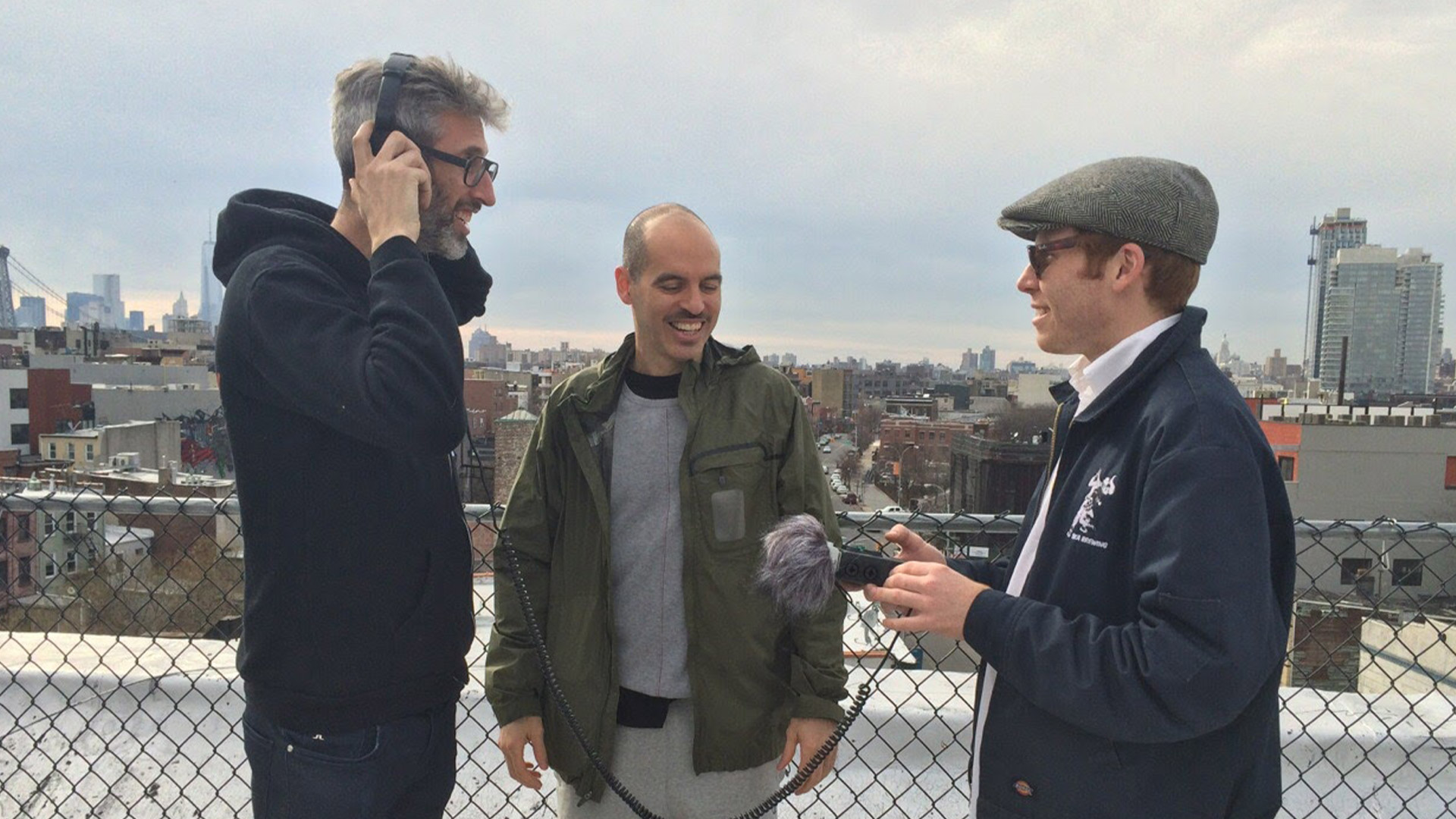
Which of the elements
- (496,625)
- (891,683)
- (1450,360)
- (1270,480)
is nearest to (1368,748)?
(891,683)

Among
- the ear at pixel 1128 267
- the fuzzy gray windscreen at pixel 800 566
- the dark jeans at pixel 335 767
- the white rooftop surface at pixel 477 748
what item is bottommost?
the white rooftop surface at pixel 477 748

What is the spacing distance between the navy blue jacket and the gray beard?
60.7 inches

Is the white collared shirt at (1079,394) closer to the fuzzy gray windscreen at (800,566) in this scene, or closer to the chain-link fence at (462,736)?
the fuzzy gray windscreen at (800,566)

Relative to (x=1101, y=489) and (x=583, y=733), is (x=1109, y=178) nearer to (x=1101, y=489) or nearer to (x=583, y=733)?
(x=1101, y=489)

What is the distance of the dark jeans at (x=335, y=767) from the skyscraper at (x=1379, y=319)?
4095 inches

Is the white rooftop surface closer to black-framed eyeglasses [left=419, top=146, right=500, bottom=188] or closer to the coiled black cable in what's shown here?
the coiled black cable

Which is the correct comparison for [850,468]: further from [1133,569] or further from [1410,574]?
[1133,569]

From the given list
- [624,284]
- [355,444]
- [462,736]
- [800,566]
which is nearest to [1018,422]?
[462,736]

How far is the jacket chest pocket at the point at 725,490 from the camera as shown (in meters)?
2.29

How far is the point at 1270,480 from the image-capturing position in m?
1.55

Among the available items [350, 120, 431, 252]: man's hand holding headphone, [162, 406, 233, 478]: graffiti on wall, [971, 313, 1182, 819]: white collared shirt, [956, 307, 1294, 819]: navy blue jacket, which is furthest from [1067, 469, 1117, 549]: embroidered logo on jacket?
[162, 406, 233, 478]: graffiti on wall

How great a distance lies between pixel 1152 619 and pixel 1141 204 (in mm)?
754

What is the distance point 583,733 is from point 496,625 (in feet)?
1.29

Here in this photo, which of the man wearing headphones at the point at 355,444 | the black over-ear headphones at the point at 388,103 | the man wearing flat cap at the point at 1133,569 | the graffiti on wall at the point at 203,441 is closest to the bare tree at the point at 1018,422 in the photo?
the man wearing flat cap at the point at 1133,569
